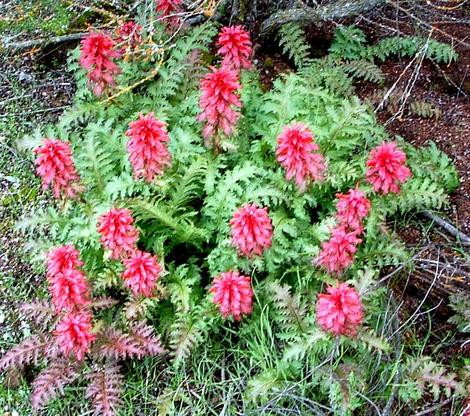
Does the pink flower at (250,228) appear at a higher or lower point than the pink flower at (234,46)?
lower

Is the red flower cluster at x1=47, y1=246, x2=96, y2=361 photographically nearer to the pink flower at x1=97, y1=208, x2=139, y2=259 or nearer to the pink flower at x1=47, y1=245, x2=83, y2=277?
the pink flower at x1=47, y1=245, x2=83, y2=277

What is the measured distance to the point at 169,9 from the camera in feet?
11.6

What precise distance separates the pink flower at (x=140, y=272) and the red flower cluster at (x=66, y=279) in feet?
0.62

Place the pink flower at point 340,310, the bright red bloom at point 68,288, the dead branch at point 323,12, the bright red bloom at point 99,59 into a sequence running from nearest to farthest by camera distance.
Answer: the pink flower at point 340,310
the bright red bloom at point 68,288
the bright red bloom at point 99,59
the dead branch at point 323,12

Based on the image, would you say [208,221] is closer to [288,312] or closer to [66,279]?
[288,312]

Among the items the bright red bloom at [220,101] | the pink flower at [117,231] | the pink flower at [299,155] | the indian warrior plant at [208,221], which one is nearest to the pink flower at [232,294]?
the indian warrior plant at [208,221]

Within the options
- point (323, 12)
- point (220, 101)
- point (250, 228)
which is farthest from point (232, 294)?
point (323, 12)

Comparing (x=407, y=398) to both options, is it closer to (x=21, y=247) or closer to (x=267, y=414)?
(x=267, y=414)

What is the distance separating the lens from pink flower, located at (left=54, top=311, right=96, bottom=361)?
8.77 feet

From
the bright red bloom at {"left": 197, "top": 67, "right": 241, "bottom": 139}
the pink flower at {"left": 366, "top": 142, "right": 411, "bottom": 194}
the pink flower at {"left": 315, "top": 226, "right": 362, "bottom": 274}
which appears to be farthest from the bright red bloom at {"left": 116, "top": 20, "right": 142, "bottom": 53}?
the pink flower at {"left": 315, "top": 226, "right": 362, "bottom": 274}

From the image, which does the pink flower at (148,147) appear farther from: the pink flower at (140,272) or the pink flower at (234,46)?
the pink flower at (234,46)

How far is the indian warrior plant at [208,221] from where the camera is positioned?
8.93 ft

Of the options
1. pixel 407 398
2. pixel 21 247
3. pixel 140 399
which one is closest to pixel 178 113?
pixel 21 247

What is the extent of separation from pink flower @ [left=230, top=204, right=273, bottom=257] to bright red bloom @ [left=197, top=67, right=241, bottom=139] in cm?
49
